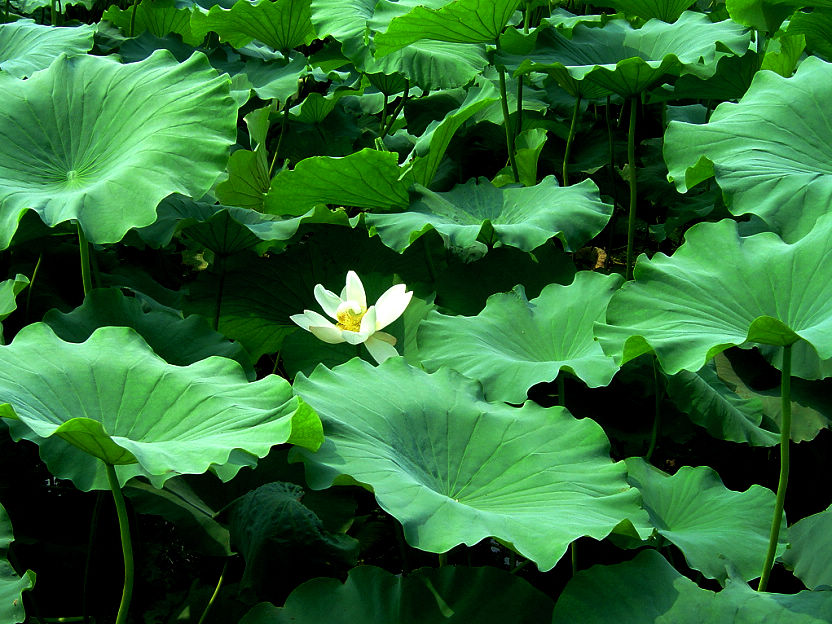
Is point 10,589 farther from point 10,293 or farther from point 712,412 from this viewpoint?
point 712,412

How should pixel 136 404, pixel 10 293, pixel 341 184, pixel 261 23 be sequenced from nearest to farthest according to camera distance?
pixel 136 404 → pixel 10 293 → pixel 341 184 → pixel 261 23

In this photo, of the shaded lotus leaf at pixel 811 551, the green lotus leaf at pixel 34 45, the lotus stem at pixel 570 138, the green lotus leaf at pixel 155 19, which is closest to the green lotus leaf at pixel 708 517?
the shaded lotus leaf at pixel 811 551

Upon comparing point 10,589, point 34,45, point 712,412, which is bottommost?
point 712,412

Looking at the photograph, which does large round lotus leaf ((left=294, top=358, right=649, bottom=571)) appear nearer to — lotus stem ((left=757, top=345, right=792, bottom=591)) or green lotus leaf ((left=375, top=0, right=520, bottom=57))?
lotus stem ((left=757, top=345, right=792, bottom=591))

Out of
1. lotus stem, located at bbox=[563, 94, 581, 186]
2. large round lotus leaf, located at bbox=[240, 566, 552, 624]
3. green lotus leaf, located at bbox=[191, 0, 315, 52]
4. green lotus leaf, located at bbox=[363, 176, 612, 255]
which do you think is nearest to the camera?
large round lotus leaf, located at bbox=[240, 566, 552, 624]

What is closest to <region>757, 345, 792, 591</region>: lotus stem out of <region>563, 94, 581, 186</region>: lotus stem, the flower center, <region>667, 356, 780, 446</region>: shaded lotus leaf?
<region>667, 356, 780, 446</region>: shaded lotus leaf

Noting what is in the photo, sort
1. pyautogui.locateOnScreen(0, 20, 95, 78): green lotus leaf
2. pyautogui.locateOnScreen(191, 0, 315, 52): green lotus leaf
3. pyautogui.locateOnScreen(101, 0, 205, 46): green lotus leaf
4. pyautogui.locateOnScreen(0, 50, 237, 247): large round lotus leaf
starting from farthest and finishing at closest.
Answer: pyautogui.locateOnScreen(101, 0, 205, 46): green lotus leaf, pyautogui.locateOnScreen(191, 0, 315, 52): green lotus leaf, pyautogui.locateOnScreen(0, 20, 95, 78): green lotus leaf, pyautogui.locateOnScreen(0, 50, 237, 247): large round lotus leaf

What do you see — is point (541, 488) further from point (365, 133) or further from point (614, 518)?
point (365, 133)

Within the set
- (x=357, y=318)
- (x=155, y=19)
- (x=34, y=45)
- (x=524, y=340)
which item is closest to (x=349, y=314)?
(x=357, y=318)
